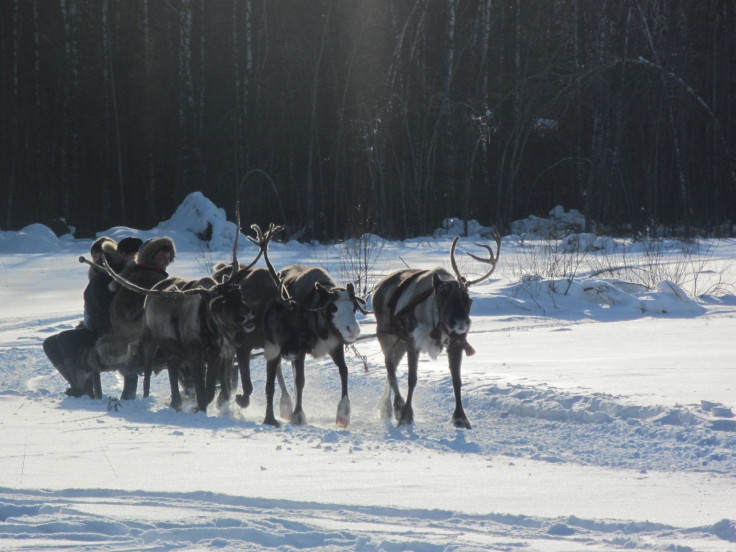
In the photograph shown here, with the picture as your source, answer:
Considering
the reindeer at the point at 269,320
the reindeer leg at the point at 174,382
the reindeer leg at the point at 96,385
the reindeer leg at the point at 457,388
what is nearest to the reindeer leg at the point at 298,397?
the reindeer at the point at 269,320

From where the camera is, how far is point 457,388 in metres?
7.87

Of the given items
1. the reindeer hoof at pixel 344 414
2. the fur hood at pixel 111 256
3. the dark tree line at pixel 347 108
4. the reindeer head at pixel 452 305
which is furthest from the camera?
the dark tree line at pixel 347 108

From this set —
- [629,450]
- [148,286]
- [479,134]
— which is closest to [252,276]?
[148,286]

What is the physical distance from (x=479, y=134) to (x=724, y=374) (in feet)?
74.6

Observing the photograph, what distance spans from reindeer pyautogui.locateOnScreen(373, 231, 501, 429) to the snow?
0.33 metres

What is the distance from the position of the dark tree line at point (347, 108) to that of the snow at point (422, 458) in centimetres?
1852

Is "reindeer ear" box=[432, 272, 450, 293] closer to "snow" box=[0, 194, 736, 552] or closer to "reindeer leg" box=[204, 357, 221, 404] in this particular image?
"snow" box=[0, 194, 736, 552]

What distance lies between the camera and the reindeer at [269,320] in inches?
321

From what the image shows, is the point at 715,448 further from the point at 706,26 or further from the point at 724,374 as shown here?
the point at 706,26

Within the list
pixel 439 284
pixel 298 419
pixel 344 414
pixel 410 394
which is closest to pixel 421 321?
pixel 439 284

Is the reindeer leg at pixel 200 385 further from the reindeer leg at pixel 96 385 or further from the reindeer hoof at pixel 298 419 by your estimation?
the reindeer leg at pixel 96 385

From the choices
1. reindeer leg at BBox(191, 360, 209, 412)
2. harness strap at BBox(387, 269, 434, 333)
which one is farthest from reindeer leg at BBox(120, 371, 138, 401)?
harness strap at BBox(387, 269, 434, 333)

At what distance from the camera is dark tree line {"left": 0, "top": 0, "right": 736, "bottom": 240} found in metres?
30.4

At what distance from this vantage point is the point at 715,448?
20.2ft
